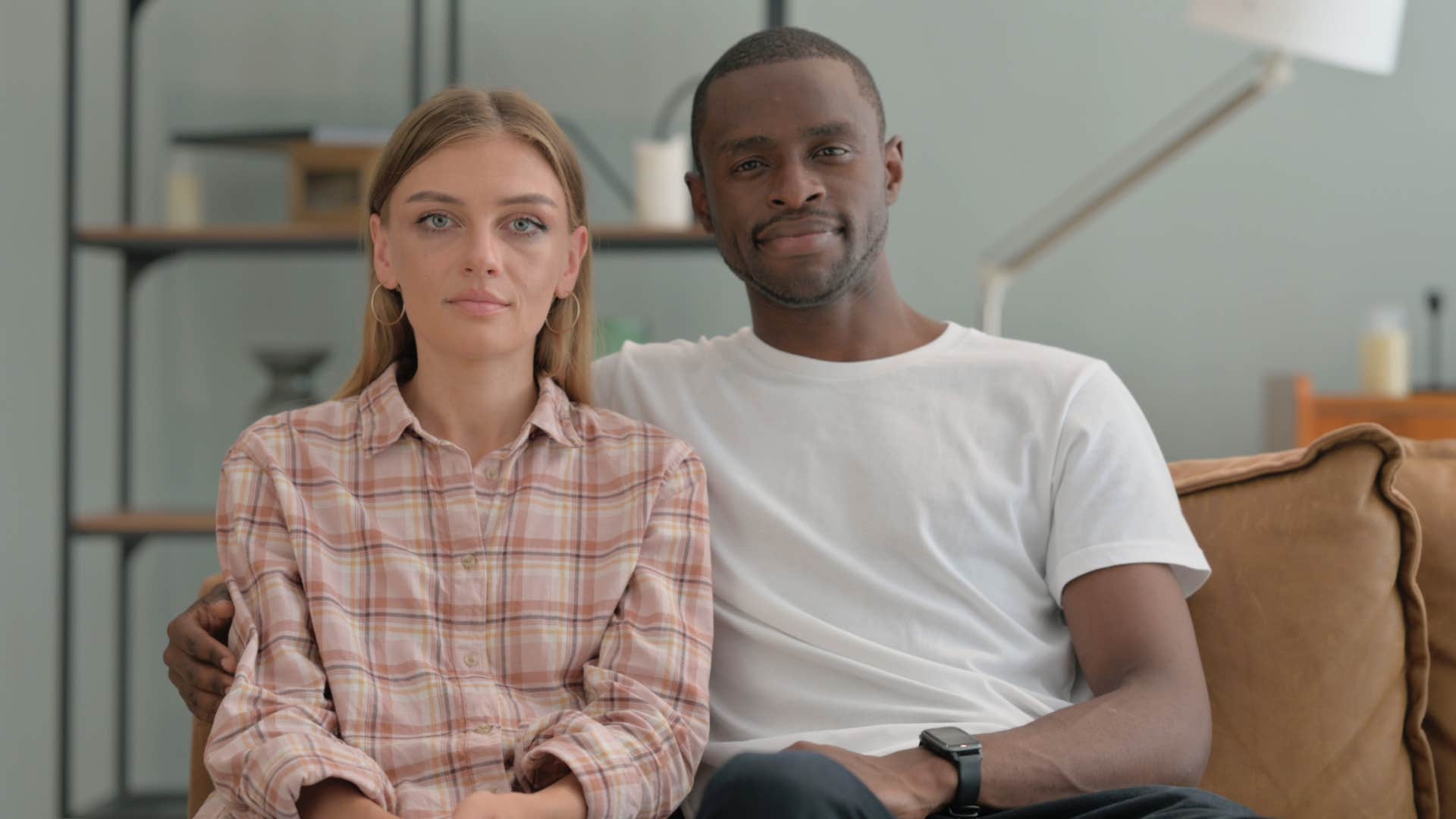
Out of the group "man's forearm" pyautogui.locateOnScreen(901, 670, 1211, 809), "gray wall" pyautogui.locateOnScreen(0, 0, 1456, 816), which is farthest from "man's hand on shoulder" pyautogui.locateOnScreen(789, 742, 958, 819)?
"gray wall" pyautogui.locateOnScreen(0, 0, 1456, 816)

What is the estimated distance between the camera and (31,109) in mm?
2938

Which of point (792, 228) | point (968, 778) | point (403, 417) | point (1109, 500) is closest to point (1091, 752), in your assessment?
point (968, 778)

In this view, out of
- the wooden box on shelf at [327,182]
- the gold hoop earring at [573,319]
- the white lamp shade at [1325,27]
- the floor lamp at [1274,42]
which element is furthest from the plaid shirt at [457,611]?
the wooden box on shelf at [327,182]

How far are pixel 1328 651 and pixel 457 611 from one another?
815 millimetres

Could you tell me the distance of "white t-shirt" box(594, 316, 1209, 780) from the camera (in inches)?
51.6

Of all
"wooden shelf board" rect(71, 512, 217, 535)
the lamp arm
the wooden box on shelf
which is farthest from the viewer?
the wooden box on shelf

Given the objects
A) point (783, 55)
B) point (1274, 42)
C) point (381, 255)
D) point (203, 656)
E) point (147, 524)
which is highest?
point (1274, 42)

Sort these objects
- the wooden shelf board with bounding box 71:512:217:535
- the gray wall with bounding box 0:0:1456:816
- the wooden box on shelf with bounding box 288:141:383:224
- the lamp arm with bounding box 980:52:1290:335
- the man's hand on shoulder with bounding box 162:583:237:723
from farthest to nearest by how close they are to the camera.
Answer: the gray wall with bounding box 0:0:1456:816 < the wooden box on shelf with bounding box 288:141:383:224 < the wooden shelf board with bounding box 71:512:217:535 < the lamp arm with bounding box 980:52:1290:335 < the man's hand on shoulder with bounding box 162:583:237:723

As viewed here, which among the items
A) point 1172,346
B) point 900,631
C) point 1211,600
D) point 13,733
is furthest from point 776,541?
point 13,733

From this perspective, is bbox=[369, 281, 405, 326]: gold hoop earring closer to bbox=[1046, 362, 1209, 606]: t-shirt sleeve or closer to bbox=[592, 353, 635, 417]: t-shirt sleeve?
bbox=[592, 353, 635, 417]: t-shirt sleeve

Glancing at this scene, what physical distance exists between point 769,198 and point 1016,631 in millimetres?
474

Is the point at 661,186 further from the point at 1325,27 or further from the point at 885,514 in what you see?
the point at 885,514

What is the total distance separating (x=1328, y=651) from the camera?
1.38 m

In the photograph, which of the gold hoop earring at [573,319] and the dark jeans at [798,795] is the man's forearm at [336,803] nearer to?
the dark jeans at [798,795]
